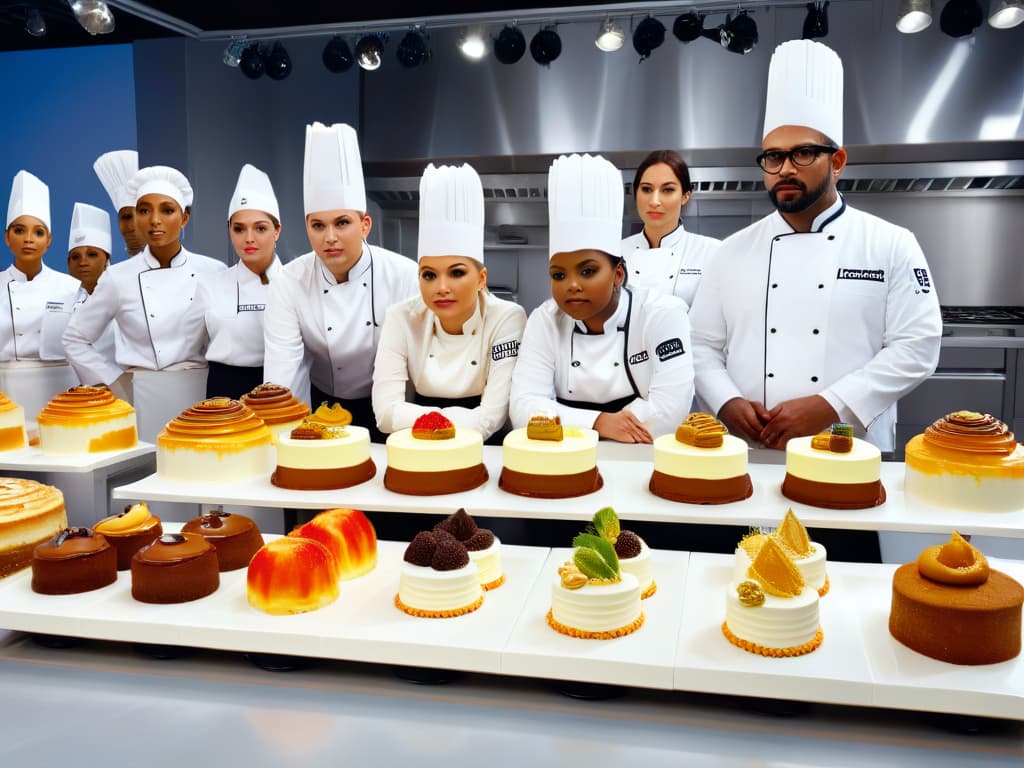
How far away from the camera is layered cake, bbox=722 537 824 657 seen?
1221 mm

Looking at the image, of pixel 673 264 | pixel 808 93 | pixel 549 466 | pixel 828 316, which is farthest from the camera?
pixel 673 264

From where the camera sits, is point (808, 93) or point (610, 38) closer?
point (808, 93)

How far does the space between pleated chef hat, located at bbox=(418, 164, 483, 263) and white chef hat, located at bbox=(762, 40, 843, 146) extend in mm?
927

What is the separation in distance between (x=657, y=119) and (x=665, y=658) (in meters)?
4.78

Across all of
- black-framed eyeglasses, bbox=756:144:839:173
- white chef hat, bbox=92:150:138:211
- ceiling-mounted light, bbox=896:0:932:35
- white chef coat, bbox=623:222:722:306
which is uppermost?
ceiling-mounted light, bbox=896:0:932:35

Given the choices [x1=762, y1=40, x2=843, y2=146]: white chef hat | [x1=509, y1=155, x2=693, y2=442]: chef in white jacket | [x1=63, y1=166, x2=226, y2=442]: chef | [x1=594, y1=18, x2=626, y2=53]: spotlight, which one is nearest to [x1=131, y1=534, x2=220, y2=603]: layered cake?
[x1=509, y1=155, x2=693, y2=442]: chef in white jacket

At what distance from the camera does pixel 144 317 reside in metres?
3.57

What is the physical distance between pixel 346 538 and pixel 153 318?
8.05ft

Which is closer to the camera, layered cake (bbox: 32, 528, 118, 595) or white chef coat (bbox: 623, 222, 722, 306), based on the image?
layered cake (bbox: 32, 528, 118, 595)

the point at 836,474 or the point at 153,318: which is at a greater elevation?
the point at 153,318

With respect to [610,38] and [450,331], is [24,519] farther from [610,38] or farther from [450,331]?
[610,38]

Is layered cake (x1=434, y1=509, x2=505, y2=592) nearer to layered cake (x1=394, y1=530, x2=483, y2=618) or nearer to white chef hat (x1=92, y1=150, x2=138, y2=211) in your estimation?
layered cake (x1=394, y1=530, x2=483, y2=618)

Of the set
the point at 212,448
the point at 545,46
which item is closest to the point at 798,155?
the point at 212,448

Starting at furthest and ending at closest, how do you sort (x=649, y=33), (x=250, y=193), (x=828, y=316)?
(x=649, y=33) → (x=250, y=193) → (x=828, y=316)
